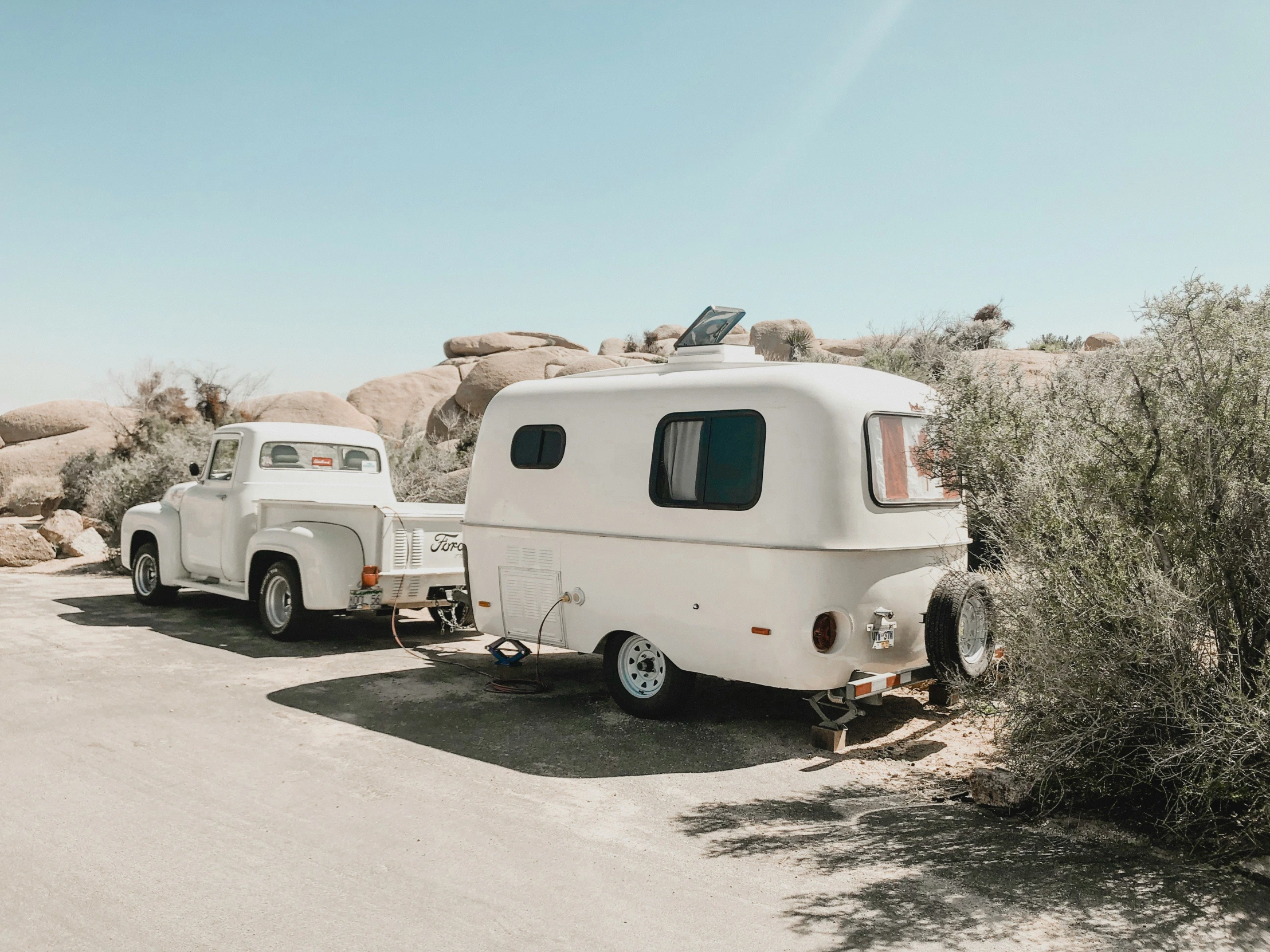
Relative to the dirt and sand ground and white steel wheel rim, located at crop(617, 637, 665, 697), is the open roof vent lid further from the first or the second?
the dirt and sand ground

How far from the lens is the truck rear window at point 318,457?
11.5 metres

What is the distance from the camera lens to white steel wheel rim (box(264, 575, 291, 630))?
10.4 m

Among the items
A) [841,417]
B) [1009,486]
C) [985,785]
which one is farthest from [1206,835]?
[841,417]

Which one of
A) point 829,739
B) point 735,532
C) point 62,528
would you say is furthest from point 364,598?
point 62,528

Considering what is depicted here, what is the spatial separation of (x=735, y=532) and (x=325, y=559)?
16.0ft

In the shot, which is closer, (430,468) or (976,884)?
(976,884)

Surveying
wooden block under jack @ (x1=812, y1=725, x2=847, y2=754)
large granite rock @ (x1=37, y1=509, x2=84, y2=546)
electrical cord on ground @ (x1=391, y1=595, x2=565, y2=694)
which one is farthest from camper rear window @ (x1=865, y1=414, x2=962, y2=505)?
large granite rock @ (x1=37, y1=509, x2=84, y2=546)

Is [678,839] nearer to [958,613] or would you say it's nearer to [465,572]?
[958,613]

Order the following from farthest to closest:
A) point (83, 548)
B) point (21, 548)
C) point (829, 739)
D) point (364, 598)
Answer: point (83, 548), point (21, 548), point (364, 598), point (829, 739)

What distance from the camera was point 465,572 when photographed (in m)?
8.50

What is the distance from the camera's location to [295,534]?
10.0m

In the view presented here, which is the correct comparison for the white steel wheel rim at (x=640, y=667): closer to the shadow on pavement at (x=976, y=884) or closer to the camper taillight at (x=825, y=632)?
the camper taillight at (x=825, y=632)

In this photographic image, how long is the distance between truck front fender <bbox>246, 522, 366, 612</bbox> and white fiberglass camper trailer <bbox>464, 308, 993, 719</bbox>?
2.34 metres

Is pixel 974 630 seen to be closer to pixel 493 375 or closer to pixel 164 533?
pixel 164 533
